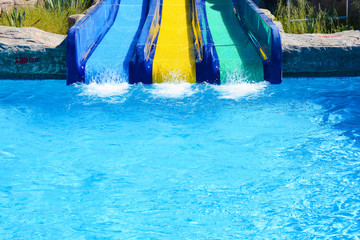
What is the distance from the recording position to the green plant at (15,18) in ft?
30.2

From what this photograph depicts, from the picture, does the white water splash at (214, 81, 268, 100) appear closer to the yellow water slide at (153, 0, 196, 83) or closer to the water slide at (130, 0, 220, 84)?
the water slide at (130, 0, 220, 84)

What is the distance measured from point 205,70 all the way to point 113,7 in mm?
3234

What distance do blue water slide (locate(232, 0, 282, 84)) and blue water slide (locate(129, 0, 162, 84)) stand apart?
172cm

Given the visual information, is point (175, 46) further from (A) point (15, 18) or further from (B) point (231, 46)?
(A) point (15, 18)

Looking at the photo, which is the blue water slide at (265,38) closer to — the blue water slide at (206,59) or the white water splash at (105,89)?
the blue water slide at (206,59)

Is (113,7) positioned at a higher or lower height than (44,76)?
higher

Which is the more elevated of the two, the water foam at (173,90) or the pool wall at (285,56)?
the pool wall at (285,56)

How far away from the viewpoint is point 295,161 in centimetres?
472

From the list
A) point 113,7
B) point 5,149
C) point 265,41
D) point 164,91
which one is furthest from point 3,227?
point 113,7

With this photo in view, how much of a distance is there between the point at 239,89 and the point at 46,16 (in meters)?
4.64

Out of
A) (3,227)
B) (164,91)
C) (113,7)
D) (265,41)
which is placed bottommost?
(3,227)

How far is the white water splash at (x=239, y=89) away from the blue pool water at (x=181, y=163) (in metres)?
0.03

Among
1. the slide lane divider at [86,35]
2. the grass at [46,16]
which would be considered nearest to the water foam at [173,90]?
the slide lane divider at [86,35]

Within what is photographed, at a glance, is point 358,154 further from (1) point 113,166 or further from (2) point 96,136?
(2) point 96,136
